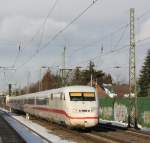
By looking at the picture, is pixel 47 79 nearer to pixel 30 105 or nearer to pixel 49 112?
pixel 30 105

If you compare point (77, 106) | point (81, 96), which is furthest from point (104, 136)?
point (81, 96)

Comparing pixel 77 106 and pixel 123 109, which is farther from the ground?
pixel 77 106

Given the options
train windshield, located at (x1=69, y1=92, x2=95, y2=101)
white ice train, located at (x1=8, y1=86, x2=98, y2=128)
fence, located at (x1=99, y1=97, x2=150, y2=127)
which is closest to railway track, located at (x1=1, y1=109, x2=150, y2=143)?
white ice train, located at (x1=8, y1=86, x2=98, y2=128)

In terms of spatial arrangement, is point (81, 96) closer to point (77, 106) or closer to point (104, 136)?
point (77, 106)

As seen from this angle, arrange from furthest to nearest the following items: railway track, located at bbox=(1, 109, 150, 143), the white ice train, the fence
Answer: the fence
the white ice train
railway track, located at bbox=(1, 109, 150, 143)

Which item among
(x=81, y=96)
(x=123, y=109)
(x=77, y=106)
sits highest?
(x=81, y=96)

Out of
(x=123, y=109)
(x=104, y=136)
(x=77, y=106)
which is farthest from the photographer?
(x=123, y=109)

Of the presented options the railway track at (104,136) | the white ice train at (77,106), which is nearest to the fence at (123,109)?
the white ice train at (77,106)

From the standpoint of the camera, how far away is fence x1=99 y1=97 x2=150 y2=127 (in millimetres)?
41438

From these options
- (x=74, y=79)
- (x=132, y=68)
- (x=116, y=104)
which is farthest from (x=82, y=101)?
(x=74, y=79)

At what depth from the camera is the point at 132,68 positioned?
3738 centimetres

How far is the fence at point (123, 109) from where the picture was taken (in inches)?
1631

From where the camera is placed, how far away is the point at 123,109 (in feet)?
160

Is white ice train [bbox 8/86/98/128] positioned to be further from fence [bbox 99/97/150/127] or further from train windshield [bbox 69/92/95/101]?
fence [bbox 99/97/150/127]
